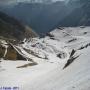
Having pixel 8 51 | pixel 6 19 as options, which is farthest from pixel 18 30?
pixel 8 51

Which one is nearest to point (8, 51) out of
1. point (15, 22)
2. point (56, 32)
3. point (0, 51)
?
point (0, 51)

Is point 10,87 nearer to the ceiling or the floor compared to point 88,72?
nearer to the floor

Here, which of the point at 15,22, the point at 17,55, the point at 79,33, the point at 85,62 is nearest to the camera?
the point at 85,62

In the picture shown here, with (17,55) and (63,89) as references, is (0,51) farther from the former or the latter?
(63,89)

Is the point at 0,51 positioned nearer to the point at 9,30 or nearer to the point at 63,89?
the point at 63,89

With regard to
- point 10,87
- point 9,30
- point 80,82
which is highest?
point 9,30

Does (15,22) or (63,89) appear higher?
(15,22)

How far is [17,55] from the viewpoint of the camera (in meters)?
41.1

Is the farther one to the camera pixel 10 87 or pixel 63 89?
pixel 10 87

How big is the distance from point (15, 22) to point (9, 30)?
1984 cm

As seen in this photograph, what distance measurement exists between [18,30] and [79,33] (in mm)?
34189

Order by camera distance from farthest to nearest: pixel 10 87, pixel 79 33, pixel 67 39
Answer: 1. pixel 79 33
2. pixel 67 39
3. pixel 10 87

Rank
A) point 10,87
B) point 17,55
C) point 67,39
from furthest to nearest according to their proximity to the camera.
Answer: point 67,39 < point 17,55 < point 10,87

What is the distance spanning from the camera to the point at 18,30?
449 feet
